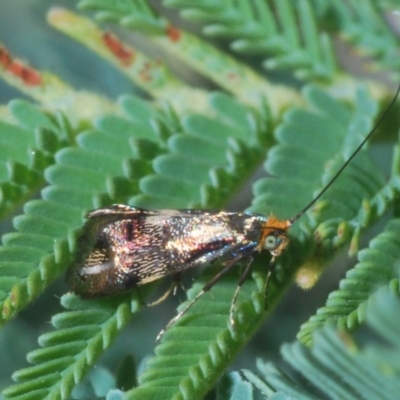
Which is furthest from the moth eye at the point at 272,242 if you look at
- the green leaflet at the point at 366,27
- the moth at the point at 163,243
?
the green leaflet at the point at 366,27

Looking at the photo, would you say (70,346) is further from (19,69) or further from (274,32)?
(274,32)

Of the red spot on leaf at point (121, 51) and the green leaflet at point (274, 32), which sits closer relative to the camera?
the green leaflet at point (274, 32)

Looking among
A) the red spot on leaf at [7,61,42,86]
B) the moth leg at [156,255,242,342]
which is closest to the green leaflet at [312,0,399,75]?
the moth leg at [156,255,242,342]

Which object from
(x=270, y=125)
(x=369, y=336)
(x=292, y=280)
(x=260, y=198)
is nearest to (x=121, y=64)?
(x=270, y=125)

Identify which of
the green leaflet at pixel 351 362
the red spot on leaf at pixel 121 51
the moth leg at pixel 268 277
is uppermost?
the red spot on leaf at pixel 121 51

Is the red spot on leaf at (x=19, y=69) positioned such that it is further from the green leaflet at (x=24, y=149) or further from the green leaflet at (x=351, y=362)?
the green leaflet at (x=351, y=362)

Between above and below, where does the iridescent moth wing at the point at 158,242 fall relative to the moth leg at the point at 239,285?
above

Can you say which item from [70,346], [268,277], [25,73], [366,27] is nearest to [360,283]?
[268,277]
